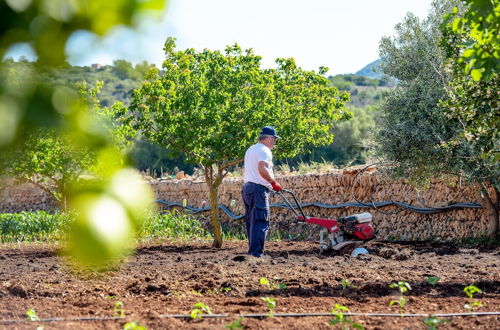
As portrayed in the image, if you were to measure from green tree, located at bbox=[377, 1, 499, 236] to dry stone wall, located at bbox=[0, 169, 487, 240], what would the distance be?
0.71m

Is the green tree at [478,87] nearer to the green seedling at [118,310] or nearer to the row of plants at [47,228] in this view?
the green seedling at [118,310]

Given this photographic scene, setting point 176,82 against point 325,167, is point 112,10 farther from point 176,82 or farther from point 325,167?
point 325,167

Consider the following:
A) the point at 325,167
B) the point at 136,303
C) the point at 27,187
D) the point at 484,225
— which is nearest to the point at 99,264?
the point at 136,303

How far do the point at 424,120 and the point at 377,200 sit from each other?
261 centimetres

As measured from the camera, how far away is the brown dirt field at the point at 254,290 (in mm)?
4363

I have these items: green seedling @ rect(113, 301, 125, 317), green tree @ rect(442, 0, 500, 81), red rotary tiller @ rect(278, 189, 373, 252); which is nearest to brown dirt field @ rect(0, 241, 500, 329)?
green seedling @ rect(113, 301, 125, 317)

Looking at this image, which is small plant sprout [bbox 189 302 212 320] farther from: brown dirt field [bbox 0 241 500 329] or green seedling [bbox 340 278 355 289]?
green seedling [bbox 340 278 355 289]

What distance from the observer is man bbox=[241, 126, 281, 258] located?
8680 mm

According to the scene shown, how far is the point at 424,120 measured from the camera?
416 inches

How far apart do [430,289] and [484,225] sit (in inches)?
229

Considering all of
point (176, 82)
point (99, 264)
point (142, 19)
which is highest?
point (176, 82)

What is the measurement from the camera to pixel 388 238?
12281mm

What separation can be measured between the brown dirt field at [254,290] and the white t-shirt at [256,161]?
1.05 meters

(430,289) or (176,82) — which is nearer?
(430,289)
